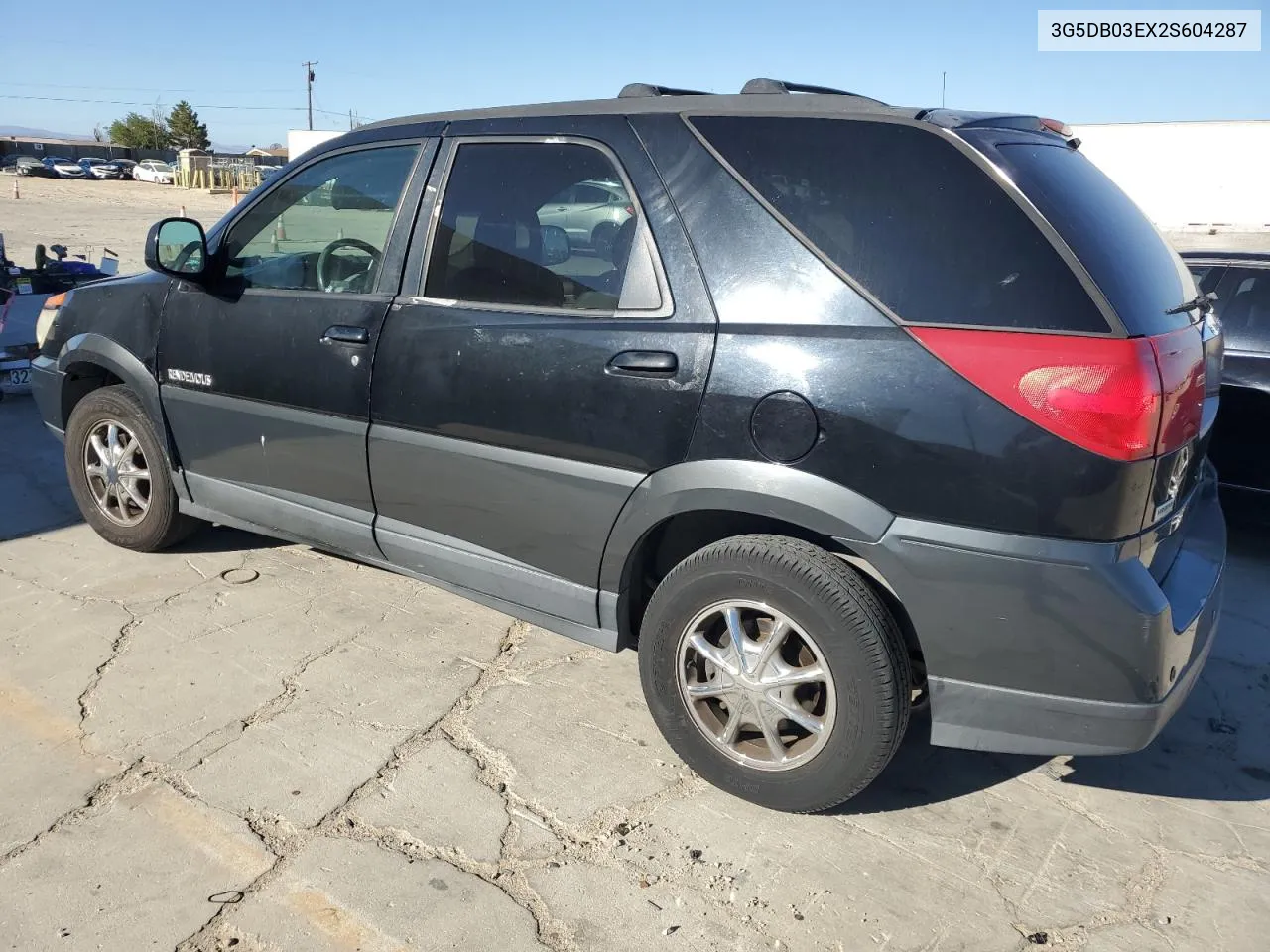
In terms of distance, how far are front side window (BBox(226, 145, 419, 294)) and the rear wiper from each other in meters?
2.50

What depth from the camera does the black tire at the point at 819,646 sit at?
2611mm

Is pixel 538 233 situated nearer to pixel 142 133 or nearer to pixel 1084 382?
pixel 1084 382

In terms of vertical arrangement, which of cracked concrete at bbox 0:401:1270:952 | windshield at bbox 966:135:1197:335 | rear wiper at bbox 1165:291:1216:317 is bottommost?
cracked concrete at bbox 0:401:1270:952

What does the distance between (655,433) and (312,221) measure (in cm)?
187

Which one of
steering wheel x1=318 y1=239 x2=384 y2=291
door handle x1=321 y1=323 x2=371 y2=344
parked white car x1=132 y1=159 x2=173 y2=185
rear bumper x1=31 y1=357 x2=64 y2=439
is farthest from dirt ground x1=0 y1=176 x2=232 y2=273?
door handle x1=321 y1=323 x2=371 y2=344

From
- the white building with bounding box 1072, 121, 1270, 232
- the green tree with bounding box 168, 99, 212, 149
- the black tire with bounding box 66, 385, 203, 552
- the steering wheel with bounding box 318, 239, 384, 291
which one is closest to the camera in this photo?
the steering wheel with bounding box 318, 239, 384, 291

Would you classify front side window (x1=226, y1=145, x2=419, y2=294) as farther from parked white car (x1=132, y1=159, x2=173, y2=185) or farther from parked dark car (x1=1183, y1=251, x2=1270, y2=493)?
parked white car (x1=132, y1=159, x2=173, y2=185)

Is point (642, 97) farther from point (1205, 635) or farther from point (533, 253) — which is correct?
point (1205, 635)

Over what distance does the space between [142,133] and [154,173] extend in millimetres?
36841

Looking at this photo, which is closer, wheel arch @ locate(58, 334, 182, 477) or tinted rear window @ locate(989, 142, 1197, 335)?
tinted rear window @ locate(989, 142, 1197, 335)

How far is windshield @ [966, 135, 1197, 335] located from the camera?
95.9 inches

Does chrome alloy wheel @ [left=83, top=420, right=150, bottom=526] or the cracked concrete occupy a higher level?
chrome alloy wheel @ [left=83, top=420, right=150, bottom=526]

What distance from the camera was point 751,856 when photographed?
2.74 meters

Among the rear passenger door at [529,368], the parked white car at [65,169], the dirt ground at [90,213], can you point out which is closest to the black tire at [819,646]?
the rear passenger door at [529,368]
